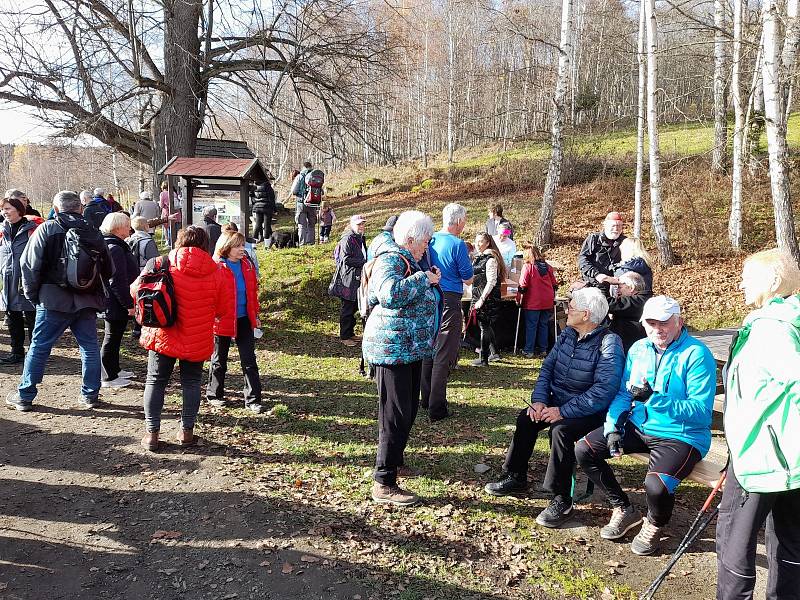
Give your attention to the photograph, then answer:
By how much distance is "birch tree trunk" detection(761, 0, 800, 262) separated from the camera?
31.4 ft

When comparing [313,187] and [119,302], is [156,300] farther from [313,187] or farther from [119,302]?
[313,187]

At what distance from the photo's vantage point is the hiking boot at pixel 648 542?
147 inches

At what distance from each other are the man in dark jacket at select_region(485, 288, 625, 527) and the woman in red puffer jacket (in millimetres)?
2634

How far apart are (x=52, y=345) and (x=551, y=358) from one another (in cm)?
473

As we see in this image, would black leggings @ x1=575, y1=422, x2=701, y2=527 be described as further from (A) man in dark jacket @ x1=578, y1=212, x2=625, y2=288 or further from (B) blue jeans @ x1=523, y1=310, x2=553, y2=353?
(B) blue jeans @ x1=523, y1=310, x2=553, y2=353

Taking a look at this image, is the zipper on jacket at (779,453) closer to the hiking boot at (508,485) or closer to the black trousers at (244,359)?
the hiking boot at (508,485)

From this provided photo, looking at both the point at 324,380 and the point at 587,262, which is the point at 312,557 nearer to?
the point at 324,380

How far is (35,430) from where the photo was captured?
17.4 feet

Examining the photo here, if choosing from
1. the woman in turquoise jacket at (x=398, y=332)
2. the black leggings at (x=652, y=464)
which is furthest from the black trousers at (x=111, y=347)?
the black leggings at (x=652, y=464)

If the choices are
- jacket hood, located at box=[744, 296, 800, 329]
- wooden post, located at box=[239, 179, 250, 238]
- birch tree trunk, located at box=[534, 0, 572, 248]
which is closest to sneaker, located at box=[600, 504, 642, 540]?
jacket hood, located at box=[744, 296, 800, 329]

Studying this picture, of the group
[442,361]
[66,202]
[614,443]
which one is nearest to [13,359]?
[66,202]

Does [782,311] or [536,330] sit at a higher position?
[782,311]

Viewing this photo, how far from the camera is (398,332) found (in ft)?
13.2

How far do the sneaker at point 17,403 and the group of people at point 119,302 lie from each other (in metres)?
0.01
